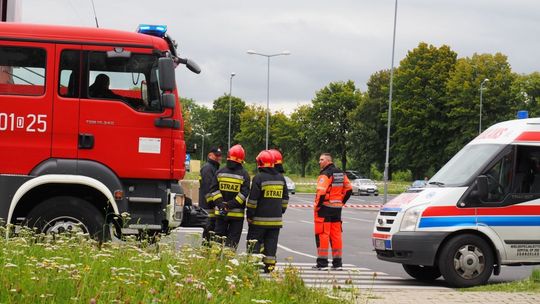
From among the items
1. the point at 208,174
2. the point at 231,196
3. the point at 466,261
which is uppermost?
the point at 208,174

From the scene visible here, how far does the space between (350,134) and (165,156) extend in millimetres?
82963

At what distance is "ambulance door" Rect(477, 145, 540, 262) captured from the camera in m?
13.0

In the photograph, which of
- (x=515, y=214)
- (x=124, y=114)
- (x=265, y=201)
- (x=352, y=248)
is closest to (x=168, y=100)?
(x=124, y=114)

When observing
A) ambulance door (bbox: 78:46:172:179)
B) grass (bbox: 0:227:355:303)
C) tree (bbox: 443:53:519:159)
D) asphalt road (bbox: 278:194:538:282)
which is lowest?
asphalt road (bbox: 278:194:538:282)

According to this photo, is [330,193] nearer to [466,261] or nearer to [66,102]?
[466,261]

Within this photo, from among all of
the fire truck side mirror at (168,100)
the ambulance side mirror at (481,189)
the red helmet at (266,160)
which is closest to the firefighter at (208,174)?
the red helmet at (266,160)

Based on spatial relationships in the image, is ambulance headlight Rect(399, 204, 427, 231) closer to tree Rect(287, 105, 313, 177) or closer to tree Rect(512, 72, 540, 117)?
tree Rect(512, 72, 540, 117)

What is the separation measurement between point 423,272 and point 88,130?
18.3ft

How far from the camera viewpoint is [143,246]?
938 cm

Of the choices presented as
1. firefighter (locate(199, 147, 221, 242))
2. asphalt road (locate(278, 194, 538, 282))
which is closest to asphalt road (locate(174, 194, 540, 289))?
asphalt road (locate(278, 194, 538, 282))

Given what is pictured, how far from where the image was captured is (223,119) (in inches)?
4993

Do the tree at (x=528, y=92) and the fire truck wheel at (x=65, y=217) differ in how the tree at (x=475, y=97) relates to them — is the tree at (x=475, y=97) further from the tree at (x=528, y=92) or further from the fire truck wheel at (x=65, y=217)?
the fire truck wheel at (x=65, y=217)

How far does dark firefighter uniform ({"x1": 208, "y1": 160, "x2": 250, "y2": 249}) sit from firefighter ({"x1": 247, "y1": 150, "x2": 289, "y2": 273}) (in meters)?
0.14

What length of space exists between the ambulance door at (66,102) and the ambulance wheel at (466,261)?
515cm
